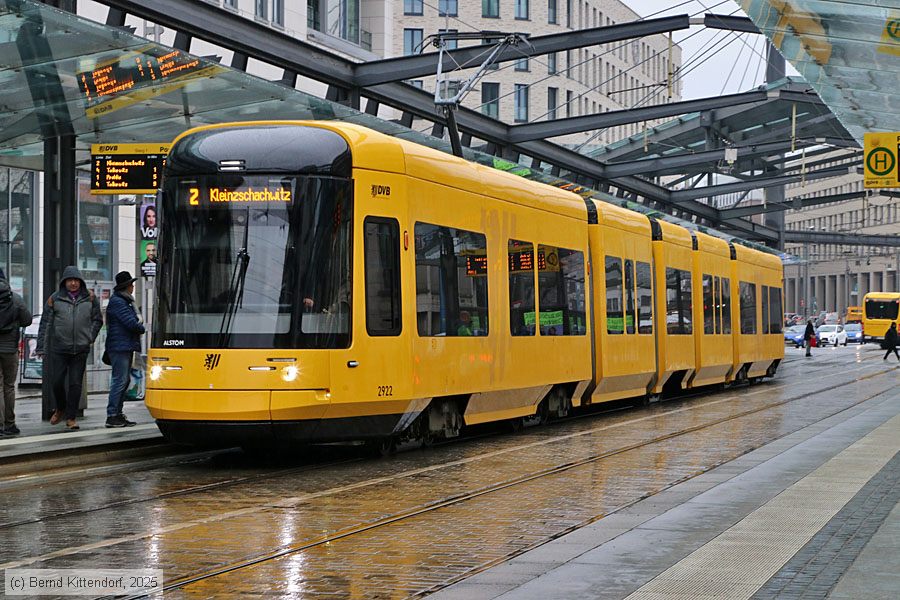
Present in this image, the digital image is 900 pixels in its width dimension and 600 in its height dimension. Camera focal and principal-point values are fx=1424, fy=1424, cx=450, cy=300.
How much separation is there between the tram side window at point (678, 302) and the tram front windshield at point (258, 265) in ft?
41.2

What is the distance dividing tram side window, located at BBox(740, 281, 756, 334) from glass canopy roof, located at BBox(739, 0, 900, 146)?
4831 millimetres

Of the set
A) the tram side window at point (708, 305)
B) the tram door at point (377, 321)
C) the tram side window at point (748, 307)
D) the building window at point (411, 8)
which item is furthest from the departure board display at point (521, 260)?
the building window at point (411, 8)

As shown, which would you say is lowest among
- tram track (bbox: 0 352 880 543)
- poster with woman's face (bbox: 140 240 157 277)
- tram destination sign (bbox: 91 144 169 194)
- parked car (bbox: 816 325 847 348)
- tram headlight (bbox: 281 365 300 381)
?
tram track (bbox: 0 352 880 543)

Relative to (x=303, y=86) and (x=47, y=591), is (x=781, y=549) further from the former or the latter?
(x=303, y=86)

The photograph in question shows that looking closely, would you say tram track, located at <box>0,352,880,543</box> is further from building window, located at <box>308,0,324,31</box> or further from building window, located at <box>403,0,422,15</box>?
building window, located at <box>403,0,422,15</box>

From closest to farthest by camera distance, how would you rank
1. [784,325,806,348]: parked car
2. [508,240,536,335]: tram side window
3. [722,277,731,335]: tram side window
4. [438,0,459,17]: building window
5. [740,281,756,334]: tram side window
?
1. [508,240,536,335]: tram side window
2. [722,277,731,335]: tram side window
3. [740,281,756,334]: tram side window
4. [784,325,806,348]: parked car
5. [438,0,459,17]: building window

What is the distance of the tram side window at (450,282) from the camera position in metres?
14.6

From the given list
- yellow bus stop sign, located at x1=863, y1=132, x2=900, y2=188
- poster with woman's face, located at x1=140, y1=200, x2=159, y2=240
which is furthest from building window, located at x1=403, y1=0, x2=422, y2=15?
poster with woman's face, located at x1=140, y1=200, x2=159, y2=240

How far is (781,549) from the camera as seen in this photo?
8.20 m

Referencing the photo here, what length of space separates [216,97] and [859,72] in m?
12.2

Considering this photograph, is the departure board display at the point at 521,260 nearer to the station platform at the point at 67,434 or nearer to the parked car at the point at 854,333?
the station platform at the point at 67,434

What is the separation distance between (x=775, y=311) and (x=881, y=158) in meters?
8.76

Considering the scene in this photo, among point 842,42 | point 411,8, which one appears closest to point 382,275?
point 842,42

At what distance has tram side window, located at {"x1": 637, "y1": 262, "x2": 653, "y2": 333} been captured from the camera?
75.6 ft
